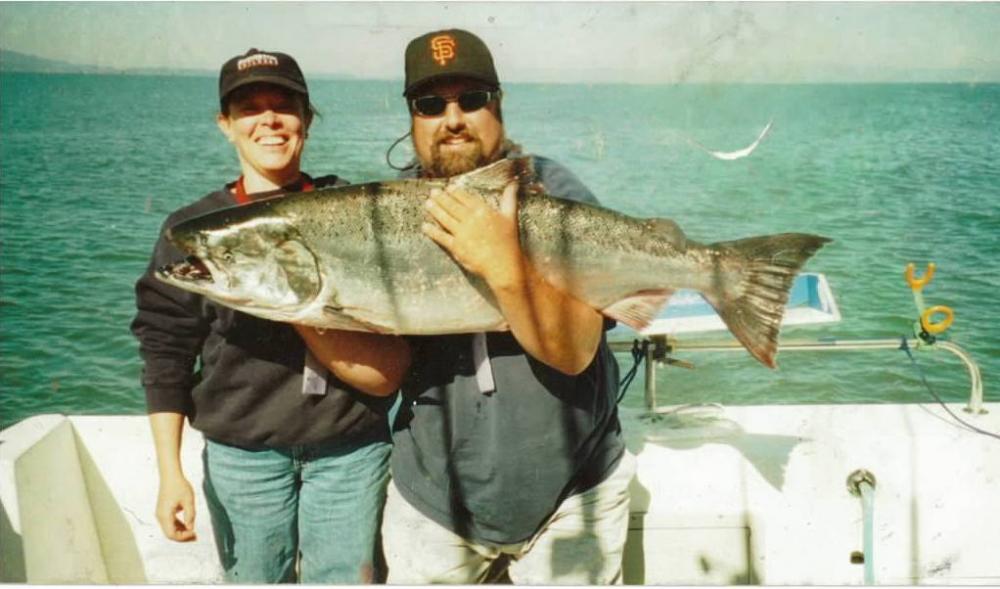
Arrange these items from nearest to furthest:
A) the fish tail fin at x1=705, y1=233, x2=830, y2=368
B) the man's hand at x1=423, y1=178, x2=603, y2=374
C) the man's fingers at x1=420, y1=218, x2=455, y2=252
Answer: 1. the man's hand at x1=423, y1=178, x2=603, y2=374
2. the man's fingers at x1=420, y1=218, x2=455, y2=252
3. the fish tail fin at x1=705, y1=233, x2=830, y2=368

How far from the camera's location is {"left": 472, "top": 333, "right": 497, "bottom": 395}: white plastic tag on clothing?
260 centimetres

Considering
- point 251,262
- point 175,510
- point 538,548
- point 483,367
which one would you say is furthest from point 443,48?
point 175,510

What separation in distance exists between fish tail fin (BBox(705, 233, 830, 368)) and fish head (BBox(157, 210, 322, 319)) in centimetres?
159

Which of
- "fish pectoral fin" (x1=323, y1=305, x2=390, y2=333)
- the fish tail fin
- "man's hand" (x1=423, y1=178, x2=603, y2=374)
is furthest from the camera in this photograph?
the fish tail fin

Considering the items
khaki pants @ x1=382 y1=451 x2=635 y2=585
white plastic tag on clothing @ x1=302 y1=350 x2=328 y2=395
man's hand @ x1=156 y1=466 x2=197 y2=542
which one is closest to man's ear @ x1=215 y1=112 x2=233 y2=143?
white plastic tag on clothing @ x1=302 y1=350 x2=328 y2=395

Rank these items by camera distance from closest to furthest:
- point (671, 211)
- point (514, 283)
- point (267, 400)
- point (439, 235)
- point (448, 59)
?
point (514, 283), point (439, 235), point (448, 59), point (267, 400), point (671, 211)

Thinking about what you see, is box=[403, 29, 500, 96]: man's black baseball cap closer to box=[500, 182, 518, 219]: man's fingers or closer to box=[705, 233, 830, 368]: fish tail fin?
box=[500, 182, 518, 219]: man's fingers

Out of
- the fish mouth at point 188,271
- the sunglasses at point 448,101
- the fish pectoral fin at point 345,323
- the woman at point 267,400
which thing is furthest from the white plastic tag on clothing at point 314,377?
the sunglasses at point 448,101

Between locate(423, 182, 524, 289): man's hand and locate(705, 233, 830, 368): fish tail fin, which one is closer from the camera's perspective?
locate(423, 182, 524, 289): man's hand

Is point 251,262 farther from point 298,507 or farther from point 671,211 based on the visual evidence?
point 671,211

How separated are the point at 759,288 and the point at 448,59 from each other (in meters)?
1.49

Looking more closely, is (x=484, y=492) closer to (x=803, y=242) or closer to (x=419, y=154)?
(x=419, y=154)

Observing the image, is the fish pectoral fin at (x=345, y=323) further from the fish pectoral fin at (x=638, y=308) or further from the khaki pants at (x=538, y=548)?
the fish pectoral fin at (x=638, y=308)

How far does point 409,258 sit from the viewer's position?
2723 mm
